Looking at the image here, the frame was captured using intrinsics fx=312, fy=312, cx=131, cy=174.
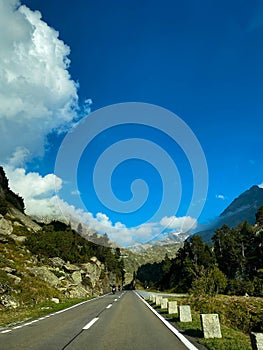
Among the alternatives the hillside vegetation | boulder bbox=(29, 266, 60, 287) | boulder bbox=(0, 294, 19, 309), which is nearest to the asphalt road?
the hillside vegetation

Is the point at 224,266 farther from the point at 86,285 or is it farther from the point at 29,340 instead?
the point at 29,340

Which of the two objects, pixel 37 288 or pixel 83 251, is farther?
pixel 83 251

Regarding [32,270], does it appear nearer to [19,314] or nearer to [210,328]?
[19,314]

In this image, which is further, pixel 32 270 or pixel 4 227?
pixel 4 227

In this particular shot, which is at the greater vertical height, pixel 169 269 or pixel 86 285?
pixel 169 269

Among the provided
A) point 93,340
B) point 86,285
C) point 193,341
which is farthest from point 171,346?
point 86,285

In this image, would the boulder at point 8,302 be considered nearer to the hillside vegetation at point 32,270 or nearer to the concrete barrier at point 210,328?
the hillside vegetation at point 32,270

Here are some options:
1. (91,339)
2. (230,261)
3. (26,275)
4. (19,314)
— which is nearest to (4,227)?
(26,275)

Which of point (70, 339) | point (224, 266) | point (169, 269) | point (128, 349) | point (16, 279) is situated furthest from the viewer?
point (169, 269)

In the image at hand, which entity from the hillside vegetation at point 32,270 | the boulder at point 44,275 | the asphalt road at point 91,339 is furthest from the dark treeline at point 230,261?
the asphalt road at point 91,339

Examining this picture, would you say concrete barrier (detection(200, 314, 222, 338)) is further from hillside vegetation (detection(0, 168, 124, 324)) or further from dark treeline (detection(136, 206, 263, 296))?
dark treeline (detection(136, 206, 263, 296))

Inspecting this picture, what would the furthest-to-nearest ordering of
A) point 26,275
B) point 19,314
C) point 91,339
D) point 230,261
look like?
point 230,261, point 26,275, point 19,314, point 91,339

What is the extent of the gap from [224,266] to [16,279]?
211 feet

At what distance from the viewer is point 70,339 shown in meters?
9.02
